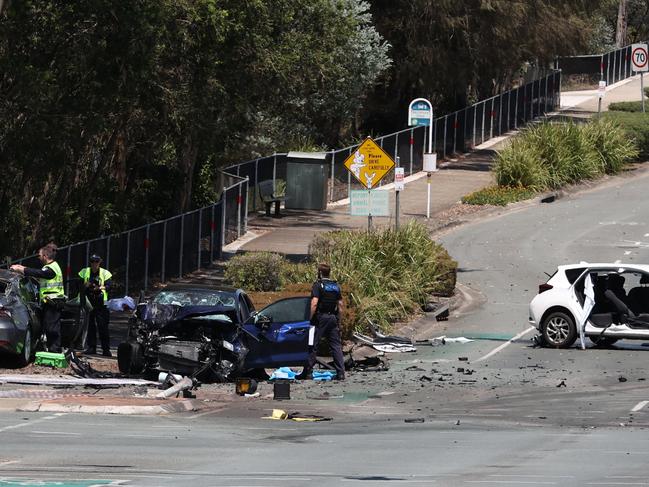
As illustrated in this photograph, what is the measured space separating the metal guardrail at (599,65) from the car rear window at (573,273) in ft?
155

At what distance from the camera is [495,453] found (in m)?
13.7

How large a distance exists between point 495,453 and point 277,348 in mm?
7089

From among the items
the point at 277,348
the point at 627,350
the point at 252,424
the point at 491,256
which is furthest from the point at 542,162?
the point at 252,424

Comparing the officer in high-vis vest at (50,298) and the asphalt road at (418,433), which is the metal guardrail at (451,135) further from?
the officer in high-vis vest at (50,298)

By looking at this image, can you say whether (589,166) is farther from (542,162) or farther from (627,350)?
(627,350)

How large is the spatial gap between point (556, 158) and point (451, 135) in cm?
691

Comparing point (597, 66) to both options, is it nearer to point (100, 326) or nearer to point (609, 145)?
point (609, 145)

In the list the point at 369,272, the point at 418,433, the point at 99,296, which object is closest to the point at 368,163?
the point at 369,272

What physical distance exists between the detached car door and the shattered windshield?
453 millimetres

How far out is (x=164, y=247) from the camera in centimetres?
3198

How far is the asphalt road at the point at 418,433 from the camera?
12.2 m

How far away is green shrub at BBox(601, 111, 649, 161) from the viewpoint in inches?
1943

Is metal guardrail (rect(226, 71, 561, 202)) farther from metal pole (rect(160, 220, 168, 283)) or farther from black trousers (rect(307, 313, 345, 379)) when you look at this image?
black trousers (rect(307, 313, 345, 379))

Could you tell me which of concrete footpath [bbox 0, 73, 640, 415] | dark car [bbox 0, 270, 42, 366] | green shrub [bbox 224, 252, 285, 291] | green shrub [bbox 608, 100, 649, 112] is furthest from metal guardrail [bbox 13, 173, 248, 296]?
green shrub [bbox 608, 100, 649, 112]
